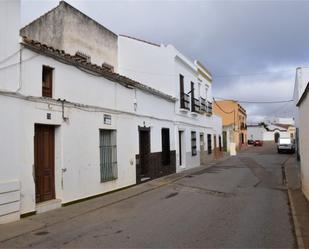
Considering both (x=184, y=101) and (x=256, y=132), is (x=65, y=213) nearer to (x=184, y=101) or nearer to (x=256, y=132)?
(x=184, y=101)

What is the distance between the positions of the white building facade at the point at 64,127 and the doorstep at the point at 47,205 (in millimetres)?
29

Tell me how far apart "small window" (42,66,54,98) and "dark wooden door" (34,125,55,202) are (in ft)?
2.81

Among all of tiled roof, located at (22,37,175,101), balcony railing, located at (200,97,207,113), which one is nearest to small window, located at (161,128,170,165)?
tiled roof, located at (22,37,175,101)

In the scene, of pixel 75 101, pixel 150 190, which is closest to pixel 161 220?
pixel 75 101

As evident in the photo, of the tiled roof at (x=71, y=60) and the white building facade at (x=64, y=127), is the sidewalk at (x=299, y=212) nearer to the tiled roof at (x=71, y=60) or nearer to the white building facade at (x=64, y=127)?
the white building facade at (x=64, y=127)

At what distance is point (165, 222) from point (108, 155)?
5485mm

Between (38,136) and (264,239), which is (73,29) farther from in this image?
(264,239)

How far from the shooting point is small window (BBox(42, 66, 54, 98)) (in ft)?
34.8

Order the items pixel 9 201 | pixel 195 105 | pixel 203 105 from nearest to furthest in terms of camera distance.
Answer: pixel 9 201 → pixel 195 105 → pixel 203 105

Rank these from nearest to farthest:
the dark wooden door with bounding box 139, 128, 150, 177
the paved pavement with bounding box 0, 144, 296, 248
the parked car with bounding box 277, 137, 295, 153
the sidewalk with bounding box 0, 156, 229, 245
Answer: the paved pavement with bounding box 0, 144, 296, 248 < the sidewalk with bounding box 0, 156, 229, 245 < the dark wooden door with bounding box 139, 128, 150, 177 < the parked car with bounding box 277, 137, 295, 153

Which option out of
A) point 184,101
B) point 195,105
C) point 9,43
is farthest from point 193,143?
point 9,43

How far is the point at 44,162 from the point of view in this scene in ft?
34.7

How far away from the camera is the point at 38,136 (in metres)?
10.4

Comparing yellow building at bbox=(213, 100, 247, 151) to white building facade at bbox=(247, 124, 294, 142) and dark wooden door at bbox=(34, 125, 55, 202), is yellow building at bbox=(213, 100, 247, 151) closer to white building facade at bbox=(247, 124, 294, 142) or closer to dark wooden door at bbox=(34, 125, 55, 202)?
white building facade at bbox=(247, 124, 294, 142)
